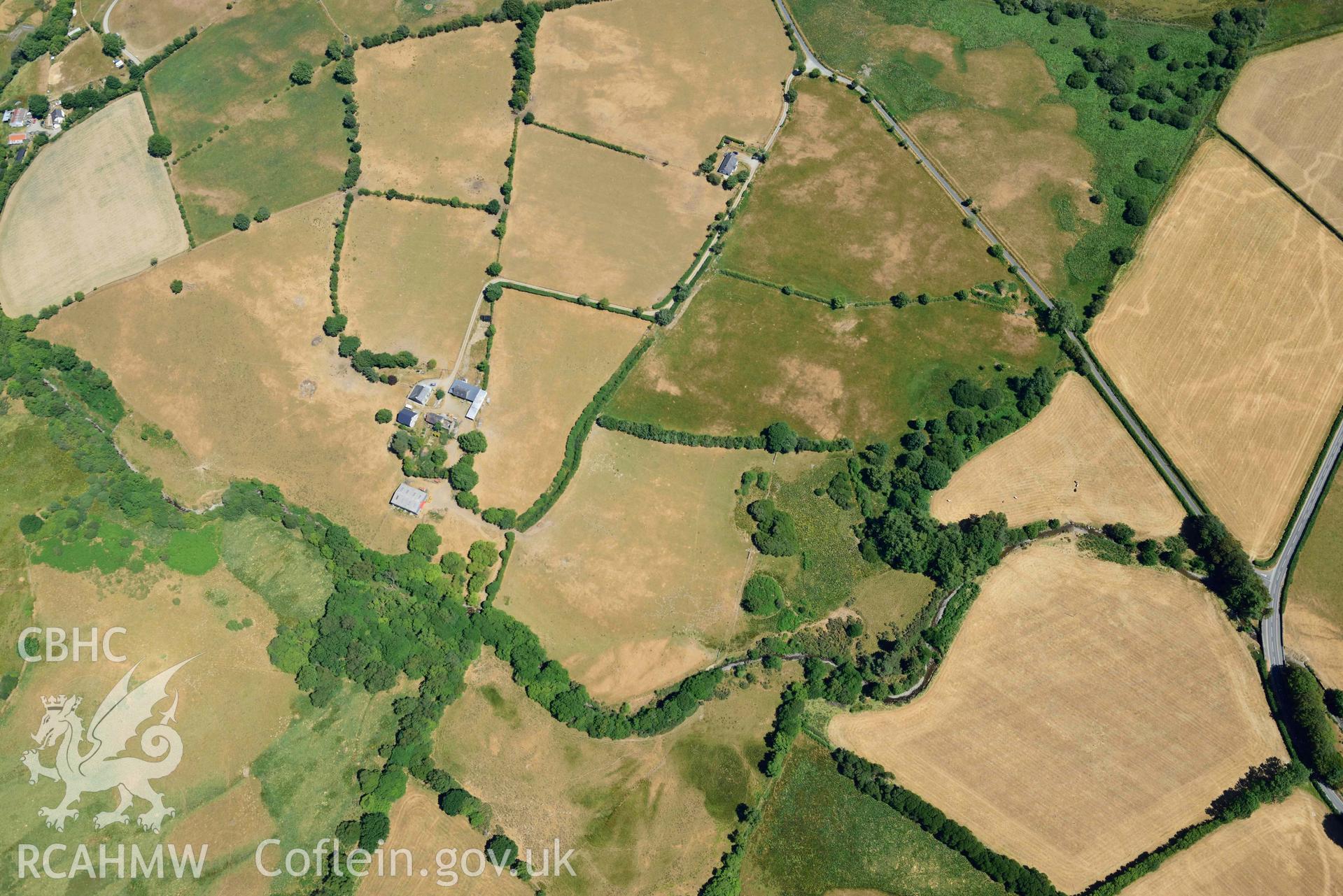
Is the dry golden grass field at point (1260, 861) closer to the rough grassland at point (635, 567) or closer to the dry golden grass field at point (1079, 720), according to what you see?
the dry golden grass field at point (1079, 720)

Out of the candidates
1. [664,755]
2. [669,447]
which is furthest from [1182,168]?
[664,755]

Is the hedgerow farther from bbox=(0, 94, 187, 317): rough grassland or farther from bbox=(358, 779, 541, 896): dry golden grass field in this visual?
bbox=(0, 94, 187, 317): rough grassland

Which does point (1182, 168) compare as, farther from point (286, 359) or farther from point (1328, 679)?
point (286, 359)

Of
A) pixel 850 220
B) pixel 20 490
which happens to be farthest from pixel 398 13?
pixel 20 490

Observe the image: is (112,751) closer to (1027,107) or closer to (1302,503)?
(1302,503)

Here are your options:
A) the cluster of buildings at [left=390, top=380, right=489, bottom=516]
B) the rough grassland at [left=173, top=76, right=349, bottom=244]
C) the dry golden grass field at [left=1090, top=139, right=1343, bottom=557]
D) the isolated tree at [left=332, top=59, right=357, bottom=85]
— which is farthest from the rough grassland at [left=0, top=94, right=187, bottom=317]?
the dry golden grass field at [left=1090, top=139, right=1343, bottom=557]

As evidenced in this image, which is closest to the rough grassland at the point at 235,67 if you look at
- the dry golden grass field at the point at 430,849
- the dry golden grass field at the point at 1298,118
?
the dry golden grass field at the point at 430,849
